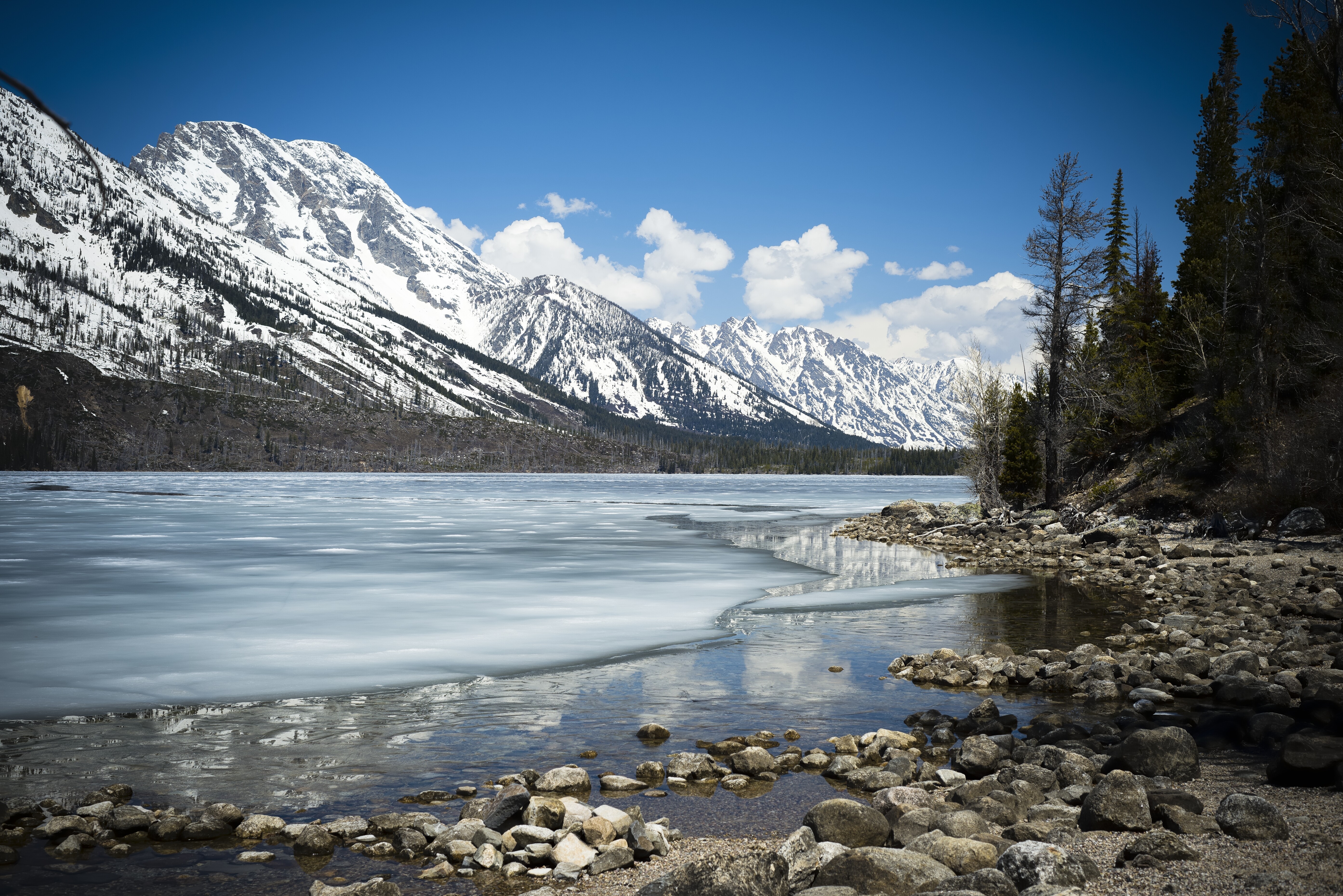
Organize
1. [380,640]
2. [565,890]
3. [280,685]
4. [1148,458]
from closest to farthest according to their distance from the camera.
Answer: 1. [565,890]
2. [280,685]
3. [380,640]
4. [1148,458]

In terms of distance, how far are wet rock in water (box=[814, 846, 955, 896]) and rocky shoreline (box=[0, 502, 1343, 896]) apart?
16 mm

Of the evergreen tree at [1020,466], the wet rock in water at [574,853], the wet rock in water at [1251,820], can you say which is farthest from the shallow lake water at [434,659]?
the evergreen tree at [1020,466]

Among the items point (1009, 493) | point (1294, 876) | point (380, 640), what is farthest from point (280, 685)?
point (1009, 493)

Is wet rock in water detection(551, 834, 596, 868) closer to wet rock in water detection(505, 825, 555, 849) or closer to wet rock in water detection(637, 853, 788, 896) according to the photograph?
wet rock in water detection(505, 825, 555, 849)

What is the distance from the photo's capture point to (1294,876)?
5.58 meters

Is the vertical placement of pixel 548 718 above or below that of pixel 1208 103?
below

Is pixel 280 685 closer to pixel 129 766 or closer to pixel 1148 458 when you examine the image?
pixel 129 766

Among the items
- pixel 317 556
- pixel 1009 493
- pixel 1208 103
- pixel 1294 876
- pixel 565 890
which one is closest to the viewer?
pixel 1294 876

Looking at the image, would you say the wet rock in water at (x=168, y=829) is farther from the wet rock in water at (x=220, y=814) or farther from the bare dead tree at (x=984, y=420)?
the bare dead tree at (x=984, y=420)

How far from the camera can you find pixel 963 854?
639 cm

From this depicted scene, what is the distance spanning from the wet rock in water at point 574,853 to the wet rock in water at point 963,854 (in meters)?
2.73

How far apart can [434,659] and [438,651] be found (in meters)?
0.54

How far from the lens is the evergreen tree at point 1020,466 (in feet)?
168

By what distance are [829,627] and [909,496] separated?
79362mm
